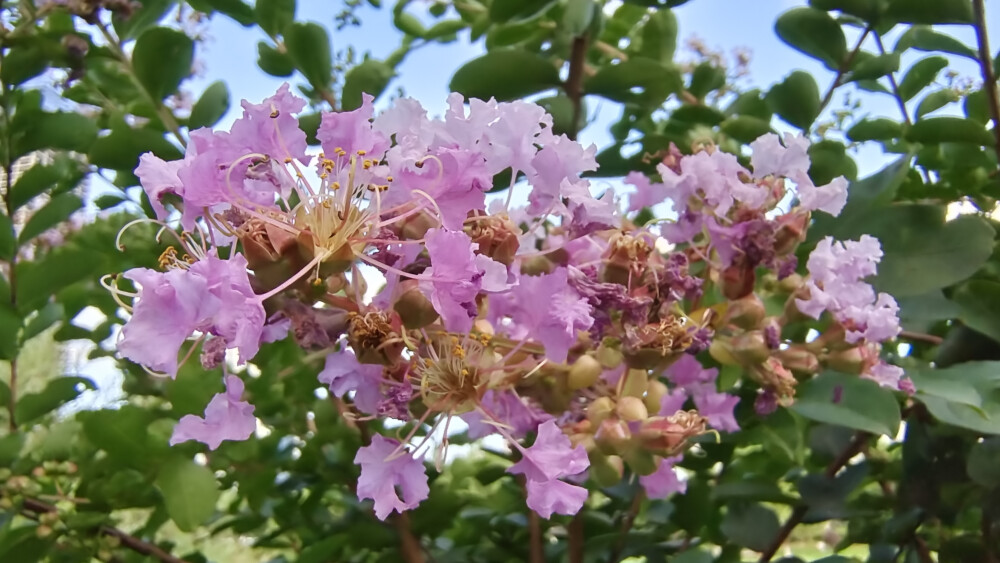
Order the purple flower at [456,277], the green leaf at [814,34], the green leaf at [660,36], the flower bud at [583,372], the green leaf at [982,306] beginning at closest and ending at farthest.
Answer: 1. the purple flower at [456,277]
2. the flower bud at [583,372]
3. the green leaf at [982,306]
4. the green leaf at [814,34]
5. the green leaf at [660,36]

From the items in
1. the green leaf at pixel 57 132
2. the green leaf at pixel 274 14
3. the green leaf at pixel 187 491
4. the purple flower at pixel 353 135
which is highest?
the purple flower at pixel 353 135

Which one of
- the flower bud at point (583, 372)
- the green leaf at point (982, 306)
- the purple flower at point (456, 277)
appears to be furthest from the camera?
the green leaf at point (982, 306)

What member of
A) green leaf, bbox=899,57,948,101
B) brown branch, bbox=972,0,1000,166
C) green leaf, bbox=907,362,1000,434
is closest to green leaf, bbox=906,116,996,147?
brown branch, bbox=972,0,1000,166

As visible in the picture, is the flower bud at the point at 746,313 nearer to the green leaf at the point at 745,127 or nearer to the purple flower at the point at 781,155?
the purple flower at the point at 781,155

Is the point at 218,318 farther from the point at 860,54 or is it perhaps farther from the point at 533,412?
the point at 860,54

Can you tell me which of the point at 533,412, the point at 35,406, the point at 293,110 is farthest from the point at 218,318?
the point at 35,406

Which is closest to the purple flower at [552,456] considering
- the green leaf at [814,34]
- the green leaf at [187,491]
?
the green leaf at [187,491]

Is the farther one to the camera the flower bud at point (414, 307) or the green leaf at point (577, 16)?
the green leaf at point (577, 16)

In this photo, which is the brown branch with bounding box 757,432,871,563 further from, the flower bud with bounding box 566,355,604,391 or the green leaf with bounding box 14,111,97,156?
the green leaf with bounding box 14,111,97,156
